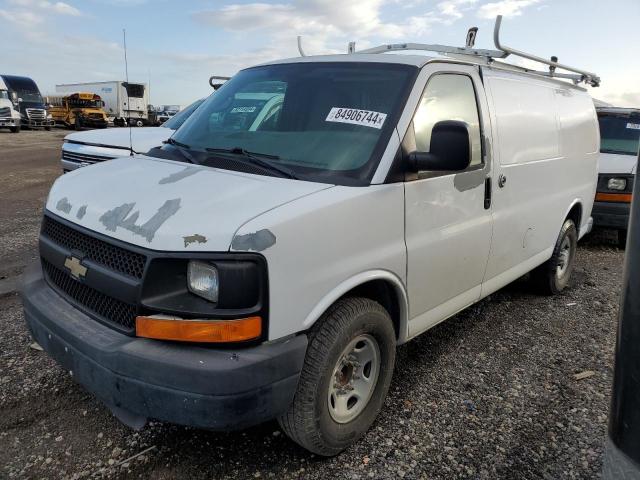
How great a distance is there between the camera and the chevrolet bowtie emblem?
2.56 metres

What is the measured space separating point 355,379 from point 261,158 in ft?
4.36

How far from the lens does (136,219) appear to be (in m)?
2.38

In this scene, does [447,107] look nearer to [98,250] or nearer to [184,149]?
[184,149]

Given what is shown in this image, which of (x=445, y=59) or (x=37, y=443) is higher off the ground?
(x=445, y=59)

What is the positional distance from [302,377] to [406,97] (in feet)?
5.39

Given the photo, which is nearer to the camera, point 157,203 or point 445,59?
point 157,203

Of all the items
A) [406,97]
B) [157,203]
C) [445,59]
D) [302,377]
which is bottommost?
[302,377]

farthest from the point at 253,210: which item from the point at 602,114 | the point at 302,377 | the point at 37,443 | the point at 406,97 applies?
the point at 602,114

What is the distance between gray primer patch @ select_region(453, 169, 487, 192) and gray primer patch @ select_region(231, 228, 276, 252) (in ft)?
4.95

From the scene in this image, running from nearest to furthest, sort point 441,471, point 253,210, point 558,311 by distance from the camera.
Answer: point 253,210 → point 441,471 → point 558,311

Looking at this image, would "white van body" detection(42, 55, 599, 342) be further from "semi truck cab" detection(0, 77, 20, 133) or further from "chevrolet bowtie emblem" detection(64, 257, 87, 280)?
"semi truck cab" detection(0, 77, 20, 133)

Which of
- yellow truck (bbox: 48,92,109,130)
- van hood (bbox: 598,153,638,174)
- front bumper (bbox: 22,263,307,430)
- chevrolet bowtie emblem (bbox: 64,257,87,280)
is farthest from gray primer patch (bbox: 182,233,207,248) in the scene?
yellow truck (bbox: 48,92,109,130)

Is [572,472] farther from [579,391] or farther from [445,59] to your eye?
[445,59]

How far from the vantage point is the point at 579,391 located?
3.53 metres
